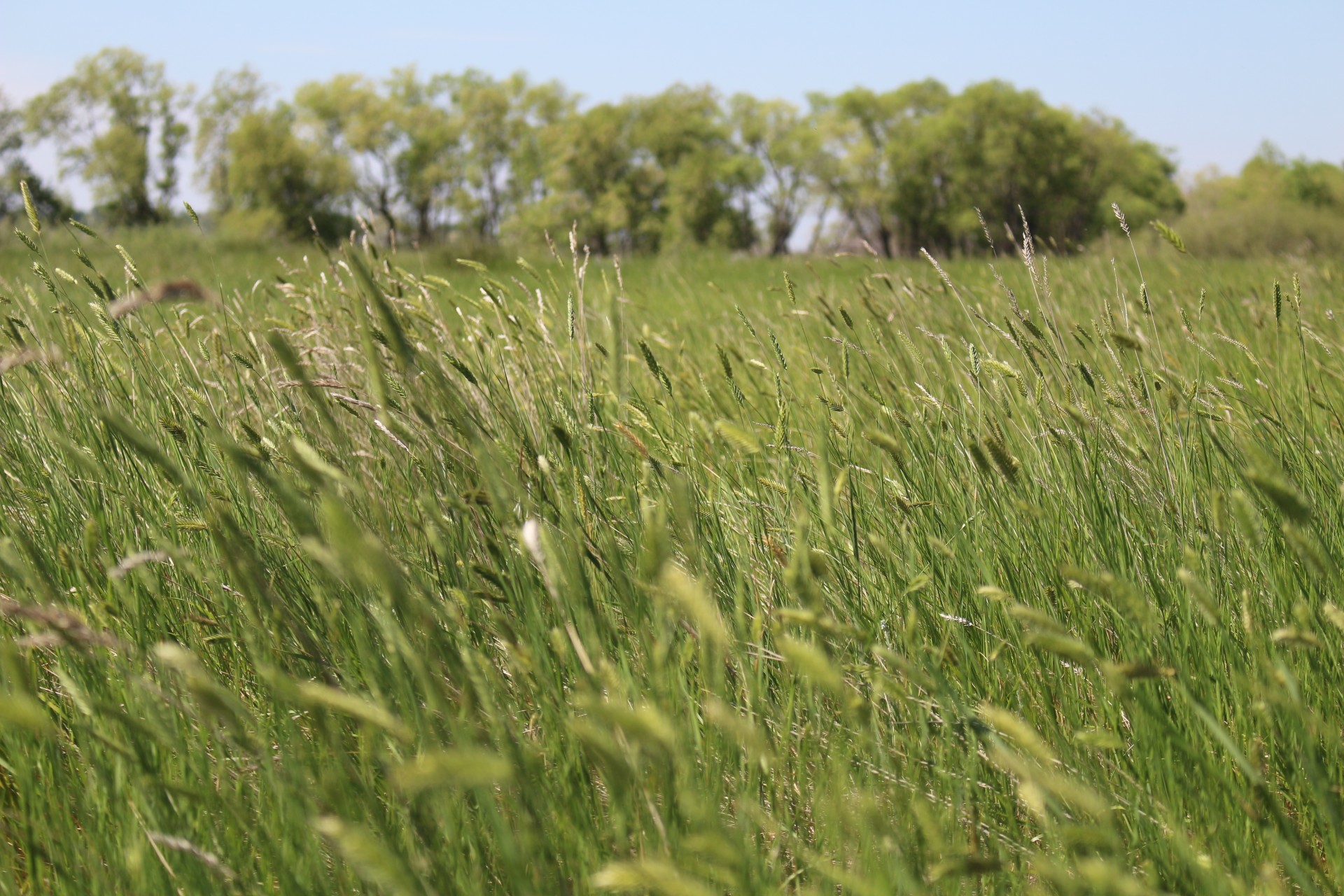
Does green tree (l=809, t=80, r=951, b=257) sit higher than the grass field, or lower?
higher

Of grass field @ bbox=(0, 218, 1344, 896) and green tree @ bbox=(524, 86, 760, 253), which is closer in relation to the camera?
grass field @ bbox=(0, 218, 1344, 896)

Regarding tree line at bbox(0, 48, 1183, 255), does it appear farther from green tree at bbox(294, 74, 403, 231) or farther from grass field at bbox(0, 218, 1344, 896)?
grass field at bbox(0, 218, 1344, 896)

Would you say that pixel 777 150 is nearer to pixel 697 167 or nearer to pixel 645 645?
pixel 697 167

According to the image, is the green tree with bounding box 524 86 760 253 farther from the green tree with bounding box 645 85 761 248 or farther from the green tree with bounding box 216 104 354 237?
the green tree with bounding box 216 104 354 237

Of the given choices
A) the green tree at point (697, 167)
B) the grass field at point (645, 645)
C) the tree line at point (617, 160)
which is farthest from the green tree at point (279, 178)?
the grass field at point (645, 645)

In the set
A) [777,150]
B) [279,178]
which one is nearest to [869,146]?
[777,150]

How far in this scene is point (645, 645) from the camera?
1092mm

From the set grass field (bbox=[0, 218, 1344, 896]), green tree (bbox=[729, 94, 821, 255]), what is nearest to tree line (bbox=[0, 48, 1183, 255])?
green tree (bbox=[729, 94, 821, 255])

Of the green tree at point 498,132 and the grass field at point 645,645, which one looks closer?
the grass field at point 645,645

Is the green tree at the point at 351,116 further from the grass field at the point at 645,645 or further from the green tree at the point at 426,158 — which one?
the grass field at the point at 645,645

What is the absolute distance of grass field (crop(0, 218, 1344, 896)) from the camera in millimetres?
905

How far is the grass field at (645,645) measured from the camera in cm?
90

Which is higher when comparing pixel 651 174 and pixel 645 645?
pixel 651 174

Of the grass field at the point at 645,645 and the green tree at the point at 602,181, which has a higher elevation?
the green tree at the point at 602,181
